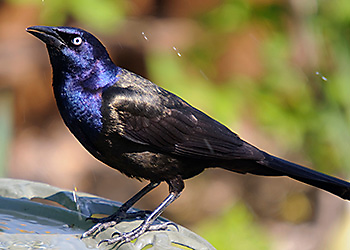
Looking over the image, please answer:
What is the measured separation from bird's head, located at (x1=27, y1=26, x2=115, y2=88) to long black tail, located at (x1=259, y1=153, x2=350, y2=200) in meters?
0.98

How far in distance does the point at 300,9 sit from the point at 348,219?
5.55 ft

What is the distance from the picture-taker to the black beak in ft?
8.89

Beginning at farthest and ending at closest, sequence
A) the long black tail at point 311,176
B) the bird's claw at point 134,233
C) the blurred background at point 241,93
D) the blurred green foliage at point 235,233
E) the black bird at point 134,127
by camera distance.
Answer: the blurred green foliage at point 235,233 < the blurred background at point 241,93 < the long black tail at point 311,176 < the black bird at point 134,127 < the bird's claw at point 134,233

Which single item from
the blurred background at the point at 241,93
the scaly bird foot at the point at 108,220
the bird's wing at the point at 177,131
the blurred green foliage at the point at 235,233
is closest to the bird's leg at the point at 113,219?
the scaly bird foot at the point at 108,220

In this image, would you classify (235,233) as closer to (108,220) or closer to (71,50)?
(108,220)

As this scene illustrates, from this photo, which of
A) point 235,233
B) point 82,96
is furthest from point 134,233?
point 235,233

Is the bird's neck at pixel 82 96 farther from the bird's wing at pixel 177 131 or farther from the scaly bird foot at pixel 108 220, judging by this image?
the scaly bird foot at pixel 108 220

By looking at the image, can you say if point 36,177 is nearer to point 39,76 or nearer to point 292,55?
point 39,76

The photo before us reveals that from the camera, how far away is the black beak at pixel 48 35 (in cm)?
271

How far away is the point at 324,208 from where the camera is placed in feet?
16.1

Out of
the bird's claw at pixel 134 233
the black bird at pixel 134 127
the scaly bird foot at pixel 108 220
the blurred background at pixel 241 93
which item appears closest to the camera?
the bird's claw at pixel 134 233

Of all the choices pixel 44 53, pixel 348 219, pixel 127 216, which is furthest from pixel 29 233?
pixel 44 53

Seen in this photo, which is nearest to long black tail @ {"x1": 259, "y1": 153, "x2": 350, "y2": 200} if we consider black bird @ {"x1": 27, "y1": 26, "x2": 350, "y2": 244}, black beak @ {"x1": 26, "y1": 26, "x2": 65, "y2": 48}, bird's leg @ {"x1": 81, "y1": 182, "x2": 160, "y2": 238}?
black bird @ {"x1": 27, "y1": 26, "x2": 350, "y2": 244}

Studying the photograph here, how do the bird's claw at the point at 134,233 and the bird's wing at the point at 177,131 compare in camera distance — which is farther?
the bird's wing at the point at 177,131
